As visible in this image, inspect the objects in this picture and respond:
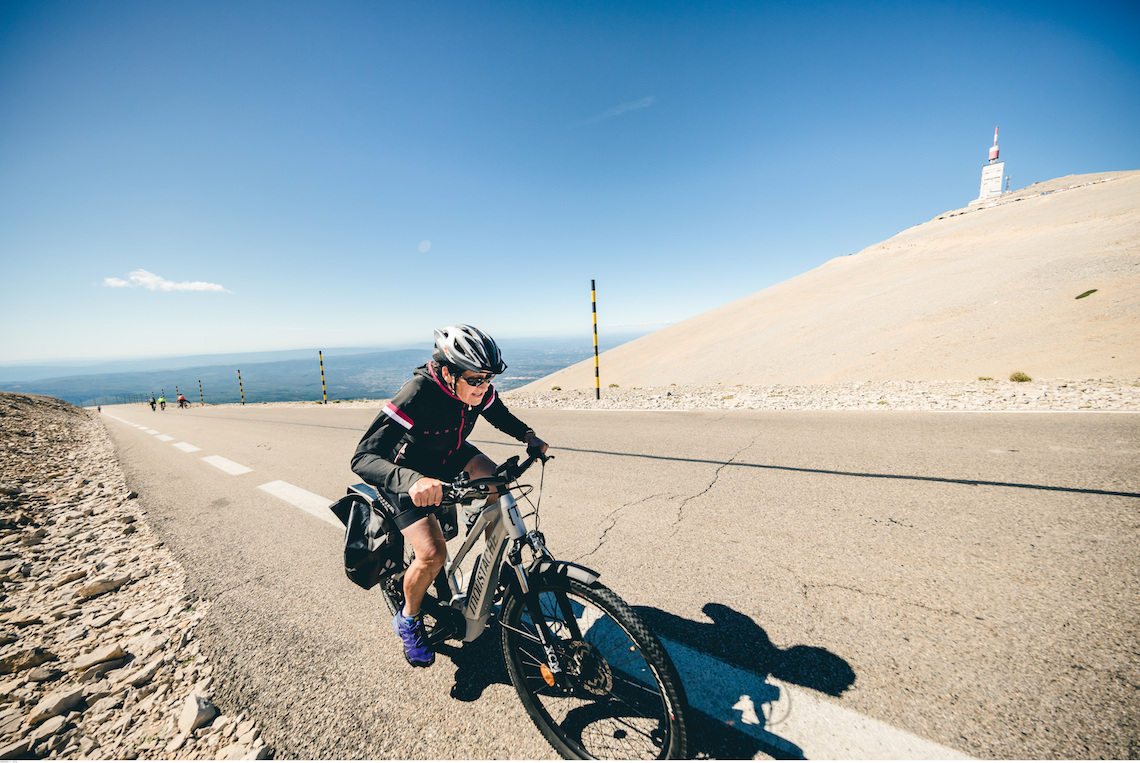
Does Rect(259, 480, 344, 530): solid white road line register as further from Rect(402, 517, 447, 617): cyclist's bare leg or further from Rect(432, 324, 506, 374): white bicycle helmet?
Rect(432, 324, 506, 374): white bicycle helmet

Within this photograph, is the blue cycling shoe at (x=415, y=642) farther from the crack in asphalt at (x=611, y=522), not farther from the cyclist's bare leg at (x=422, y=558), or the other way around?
the crack in asphalt at (x=611, y=522)

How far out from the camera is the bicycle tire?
180 cm

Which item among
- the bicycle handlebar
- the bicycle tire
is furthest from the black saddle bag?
the bicycle tire

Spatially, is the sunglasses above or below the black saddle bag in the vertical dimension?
above

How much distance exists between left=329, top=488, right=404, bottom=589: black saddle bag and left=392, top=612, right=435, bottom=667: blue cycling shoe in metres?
0.33

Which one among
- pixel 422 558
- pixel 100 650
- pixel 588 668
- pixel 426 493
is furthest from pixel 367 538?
pixel 100 650

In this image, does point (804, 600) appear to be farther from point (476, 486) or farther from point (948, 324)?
point (948, 324)

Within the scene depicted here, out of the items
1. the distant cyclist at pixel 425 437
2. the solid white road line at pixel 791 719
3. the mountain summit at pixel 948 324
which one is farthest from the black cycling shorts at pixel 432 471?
the mountain summit at pixel 948 324

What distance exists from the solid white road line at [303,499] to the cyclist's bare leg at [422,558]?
8.19ft

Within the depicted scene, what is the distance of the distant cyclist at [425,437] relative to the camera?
2.29 meters

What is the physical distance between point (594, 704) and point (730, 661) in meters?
0.80

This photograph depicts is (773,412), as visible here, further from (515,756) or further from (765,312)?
(765,312)

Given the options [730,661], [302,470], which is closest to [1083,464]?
[730,661]

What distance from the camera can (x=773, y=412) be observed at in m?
8.05
